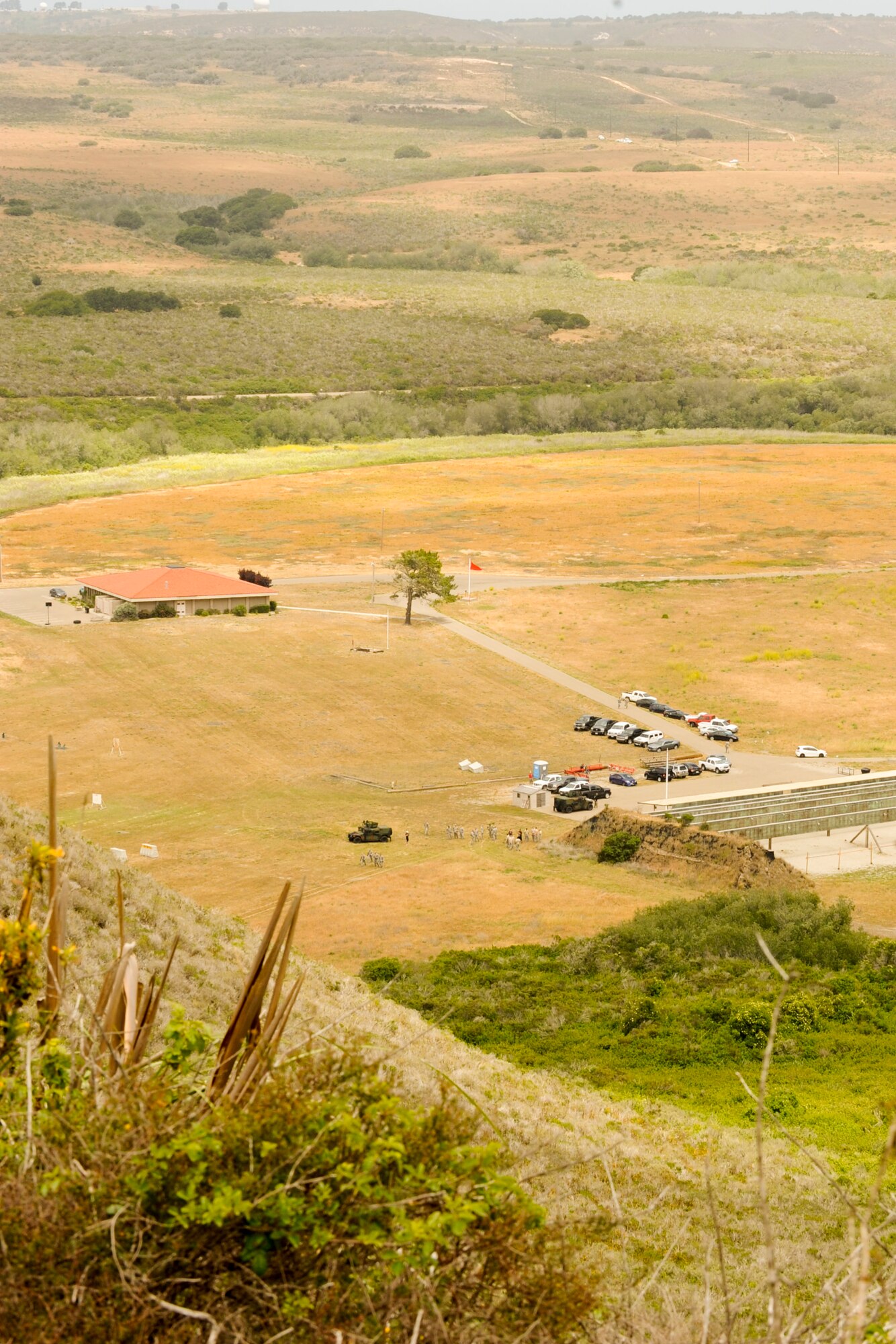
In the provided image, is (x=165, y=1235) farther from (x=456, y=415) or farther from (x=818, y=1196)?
(x=456, y=415)

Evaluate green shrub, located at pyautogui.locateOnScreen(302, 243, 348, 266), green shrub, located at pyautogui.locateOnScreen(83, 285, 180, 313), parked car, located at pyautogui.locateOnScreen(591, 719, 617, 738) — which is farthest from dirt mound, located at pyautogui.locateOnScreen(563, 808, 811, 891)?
green shrub, located at pyautogui.locateOnScreen(302, 243, 348, 266)

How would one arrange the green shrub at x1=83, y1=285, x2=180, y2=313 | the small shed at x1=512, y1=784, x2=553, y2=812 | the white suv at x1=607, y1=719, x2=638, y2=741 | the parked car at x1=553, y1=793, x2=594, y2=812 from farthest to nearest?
the green shrub at x1=83, y1=285, x2=180, y2=313, the white suv at x1=607, y1=719, x2=638, y2=741, the small shed at x1=512, y1=784, x2=553, y2=812, the parked car at x1=553, y1=793, x2=594, y2=812

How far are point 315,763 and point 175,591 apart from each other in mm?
21243

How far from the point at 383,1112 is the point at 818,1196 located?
11.9 m

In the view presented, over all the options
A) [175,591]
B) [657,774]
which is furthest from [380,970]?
[175,591]

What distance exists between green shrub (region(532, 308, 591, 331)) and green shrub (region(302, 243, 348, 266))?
3778 cm

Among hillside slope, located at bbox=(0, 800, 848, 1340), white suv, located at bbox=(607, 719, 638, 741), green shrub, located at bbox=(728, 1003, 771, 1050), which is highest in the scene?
hillside slope, located at bbox=(0, 800, 848, 1340)

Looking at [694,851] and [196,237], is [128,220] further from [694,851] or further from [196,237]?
[694,851]

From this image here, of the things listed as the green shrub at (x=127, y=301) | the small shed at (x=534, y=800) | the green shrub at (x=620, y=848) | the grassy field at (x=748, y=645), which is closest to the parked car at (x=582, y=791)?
the small shed at (x=534, y=800)

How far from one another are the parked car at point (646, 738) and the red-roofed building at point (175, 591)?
22.6 meters

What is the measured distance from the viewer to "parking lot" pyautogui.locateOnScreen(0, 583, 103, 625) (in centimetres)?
6700

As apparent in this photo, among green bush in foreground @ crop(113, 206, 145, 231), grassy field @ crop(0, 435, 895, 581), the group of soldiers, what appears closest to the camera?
the group of soldiers

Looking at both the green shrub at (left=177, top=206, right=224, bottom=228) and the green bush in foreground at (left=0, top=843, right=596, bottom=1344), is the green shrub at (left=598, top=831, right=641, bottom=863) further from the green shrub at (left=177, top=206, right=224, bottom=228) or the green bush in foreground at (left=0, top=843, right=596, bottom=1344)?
the green shrub at (left=177, top=206, right=224, bottom=228)

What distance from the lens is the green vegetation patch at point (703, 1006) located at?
942 inches
